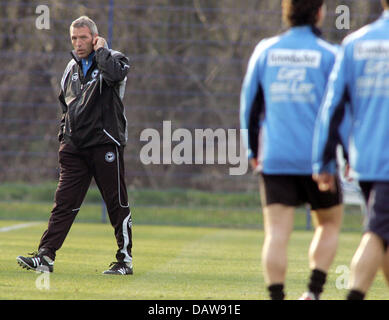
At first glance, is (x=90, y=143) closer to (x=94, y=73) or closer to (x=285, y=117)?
(x=94, y=73)

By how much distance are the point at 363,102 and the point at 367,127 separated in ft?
0.43

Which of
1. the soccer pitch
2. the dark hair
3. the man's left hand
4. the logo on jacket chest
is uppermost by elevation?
the dark hair

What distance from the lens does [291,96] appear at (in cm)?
544

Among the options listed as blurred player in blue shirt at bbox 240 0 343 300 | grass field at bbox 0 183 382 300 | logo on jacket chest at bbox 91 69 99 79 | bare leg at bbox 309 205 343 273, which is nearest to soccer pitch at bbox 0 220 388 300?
grass field at bbox 0 183 382 300

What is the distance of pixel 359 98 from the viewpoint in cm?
496

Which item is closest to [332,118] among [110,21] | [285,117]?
[285,117]

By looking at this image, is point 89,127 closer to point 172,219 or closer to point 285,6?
point 285,6

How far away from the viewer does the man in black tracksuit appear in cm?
775

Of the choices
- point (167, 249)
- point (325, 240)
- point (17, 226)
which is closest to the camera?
point (325, 240)

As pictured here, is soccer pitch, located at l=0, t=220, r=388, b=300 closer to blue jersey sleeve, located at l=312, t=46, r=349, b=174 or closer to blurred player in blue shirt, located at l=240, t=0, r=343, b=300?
blurred player in blue shirt, located at l=240, t=0, r=343, b=300

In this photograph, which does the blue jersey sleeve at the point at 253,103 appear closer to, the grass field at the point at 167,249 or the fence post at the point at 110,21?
the grass field at the point at 167,249

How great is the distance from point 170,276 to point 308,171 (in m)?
2.70

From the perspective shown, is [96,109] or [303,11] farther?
[96,109]

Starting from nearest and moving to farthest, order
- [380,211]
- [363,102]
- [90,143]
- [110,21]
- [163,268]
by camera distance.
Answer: [380,211]
[363,102]
[90,143]
[163,268]
[110,21]
